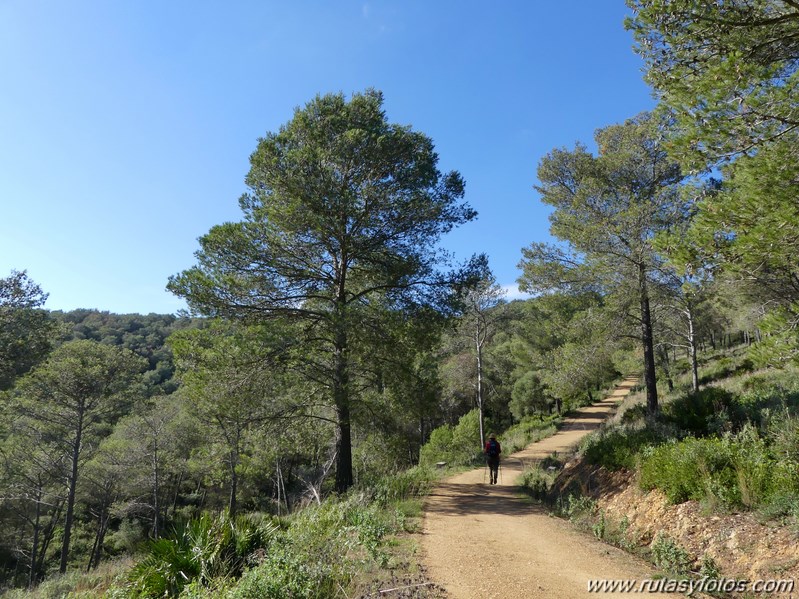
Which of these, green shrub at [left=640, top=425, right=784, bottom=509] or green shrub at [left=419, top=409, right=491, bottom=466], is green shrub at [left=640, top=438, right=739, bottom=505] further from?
green shrub at [left=419, top=409, right=491, bottom=466]

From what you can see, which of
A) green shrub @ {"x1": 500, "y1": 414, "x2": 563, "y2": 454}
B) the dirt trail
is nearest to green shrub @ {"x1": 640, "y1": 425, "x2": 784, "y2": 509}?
→ the dirt trail

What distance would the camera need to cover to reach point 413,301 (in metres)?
12.1

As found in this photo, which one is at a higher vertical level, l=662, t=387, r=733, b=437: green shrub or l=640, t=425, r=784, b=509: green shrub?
l=662, t=387, r=733, b=437: green shrub

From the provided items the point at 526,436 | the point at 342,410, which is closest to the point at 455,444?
the point at 526,436

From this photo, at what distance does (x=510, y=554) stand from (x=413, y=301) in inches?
278

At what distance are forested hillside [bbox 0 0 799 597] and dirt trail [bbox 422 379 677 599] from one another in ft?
2.50

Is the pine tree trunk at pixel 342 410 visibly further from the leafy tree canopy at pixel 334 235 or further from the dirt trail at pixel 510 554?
the dirt trail at pixel 510 554

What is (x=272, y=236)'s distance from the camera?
11.2 m

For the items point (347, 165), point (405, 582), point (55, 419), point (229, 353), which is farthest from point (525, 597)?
point (55, 419)

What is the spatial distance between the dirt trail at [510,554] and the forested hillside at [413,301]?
2.50 feet

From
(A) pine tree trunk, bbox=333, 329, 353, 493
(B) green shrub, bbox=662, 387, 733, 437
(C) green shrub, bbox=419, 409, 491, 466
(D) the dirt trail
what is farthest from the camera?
(C) green shrub, bbox=419, 409, 491, 466

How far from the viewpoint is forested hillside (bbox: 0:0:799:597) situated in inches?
201

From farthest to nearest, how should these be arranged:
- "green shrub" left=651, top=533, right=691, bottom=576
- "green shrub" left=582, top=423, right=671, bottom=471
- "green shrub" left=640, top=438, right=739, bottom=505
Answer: "green shrub" left=582, top=423, right=671, bottom=471
"green shrub" left=640, top=438, right=739, bottom=505
"green shrub" left=651, top=533, right=691, bottom=576

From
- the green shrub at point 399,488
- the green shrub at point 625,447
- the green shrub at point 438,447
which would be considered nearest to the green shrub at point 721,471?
the green shrub at point 625,447
